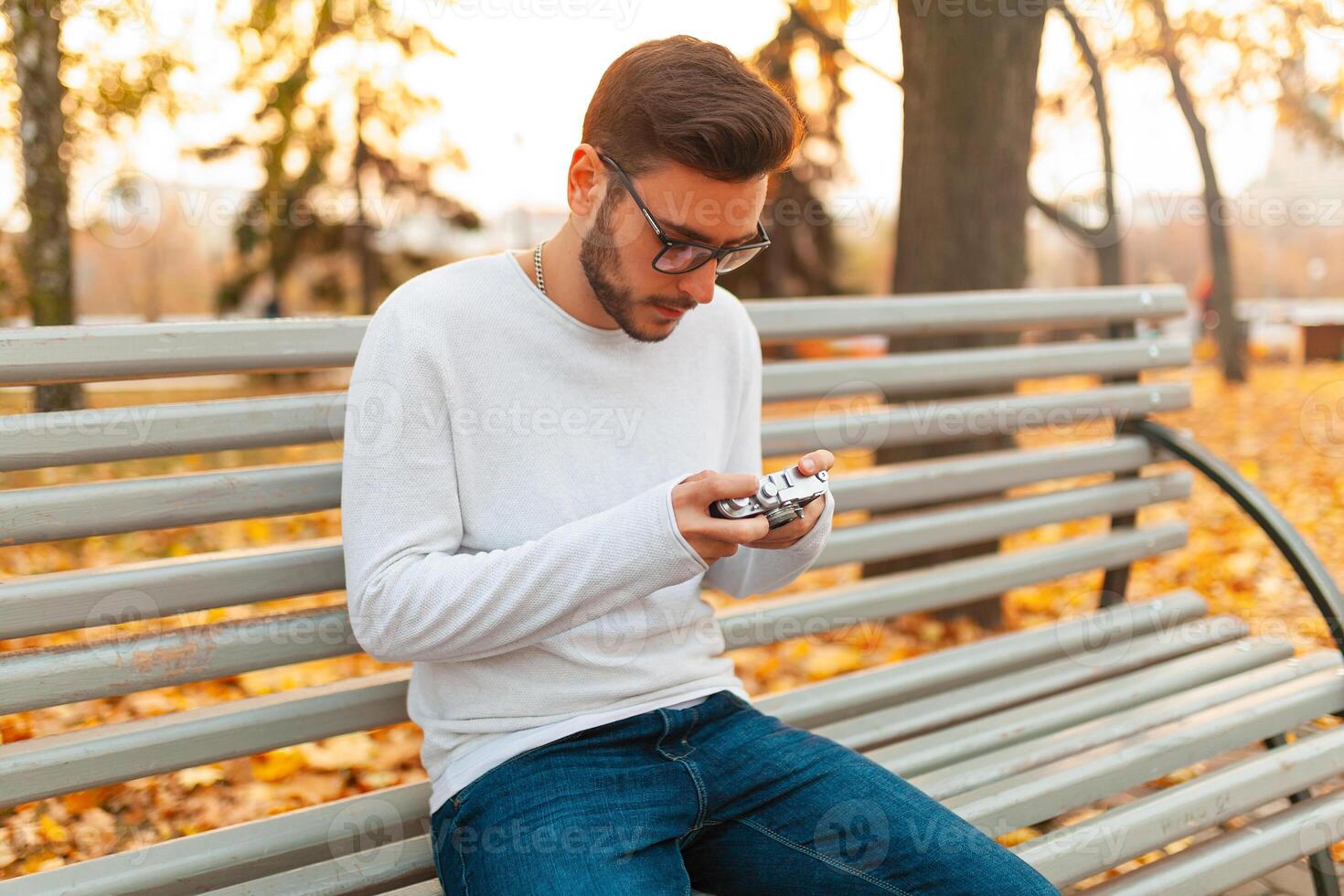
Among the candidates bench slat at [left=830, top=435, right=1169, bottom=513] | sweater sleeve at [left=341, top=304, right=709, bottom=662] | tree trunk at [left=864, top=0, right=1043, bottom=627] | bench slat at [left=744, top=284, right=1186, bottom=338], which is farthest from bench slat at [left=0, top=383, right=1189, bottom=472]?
tree trunk at [left=864, top=0, right=1043, bottom=627]

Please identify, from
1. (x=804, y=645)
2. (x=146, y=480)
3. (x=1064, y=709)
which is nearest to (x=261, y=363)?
(x=146, y=480)

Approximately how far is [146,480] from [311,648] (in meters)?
0.42

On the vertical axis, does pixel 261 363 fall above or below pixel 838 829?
above

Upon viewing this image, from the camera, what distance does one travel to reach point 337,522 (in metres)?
6.80

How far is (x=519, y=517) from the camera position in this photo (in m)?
1.96

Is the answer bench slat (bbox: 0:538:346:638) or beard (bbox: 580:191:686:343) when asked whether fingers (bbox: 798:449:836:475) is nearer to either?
beard (bbox: 580:191:686:343)

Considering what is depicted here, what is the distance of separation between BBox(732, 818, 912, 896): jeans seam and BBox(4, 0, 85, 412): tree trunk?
464 cm

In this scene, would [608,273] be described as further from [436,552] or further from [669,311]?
[436,552]

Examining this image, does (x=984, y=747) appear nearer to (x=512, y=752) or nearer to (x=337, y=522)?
(x=512, y=752)

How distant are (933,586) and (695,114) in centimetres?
153

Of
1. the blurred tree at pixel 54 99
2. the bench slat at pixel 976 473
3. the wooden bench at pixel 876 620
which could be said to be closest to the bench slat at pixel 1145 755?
the wooden bench at pixel 876 620

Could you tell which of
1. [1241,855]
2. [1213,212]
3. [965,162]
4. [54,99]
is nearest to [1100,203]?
[1213,212]

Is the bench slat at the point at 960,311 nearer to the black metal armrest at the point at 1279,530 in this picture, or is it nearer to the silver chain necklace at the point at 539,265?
the black metal armrest at the point at 1279,530

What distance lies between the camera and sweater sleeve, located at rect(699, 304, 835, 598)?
2150 mm
